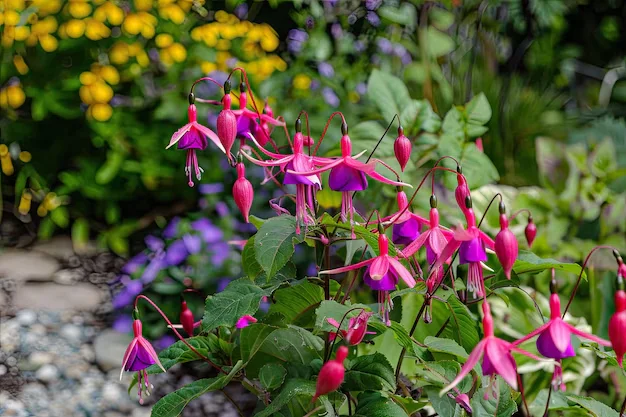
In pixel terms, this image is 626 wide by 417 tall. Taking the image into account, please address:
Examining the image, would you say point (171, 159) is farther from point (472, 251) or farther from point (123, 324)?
point (472, 251)

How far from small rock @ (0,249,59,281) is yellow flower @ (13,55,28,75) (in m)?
0.58

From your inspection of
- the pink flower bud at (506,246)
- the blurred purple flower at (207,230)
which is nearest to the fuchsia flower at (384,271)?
the pink flower bud at (506,246)

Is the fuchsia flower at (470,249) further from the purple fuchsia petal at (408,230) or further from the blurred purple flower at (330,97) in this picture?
the blurred purple flower at (330,97)

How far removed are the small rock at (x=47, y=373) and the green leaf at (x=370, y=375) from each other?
3.55 ft

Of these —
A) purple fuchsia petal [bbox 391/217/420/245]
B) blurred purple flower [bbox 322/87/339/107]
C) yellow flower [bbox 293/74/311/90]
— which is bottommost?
blurred purple flower [bbox 322/87/339/107]

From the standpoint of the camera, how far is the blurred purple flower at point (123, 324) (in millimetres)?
2035

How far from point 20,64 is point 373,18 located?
1193 millimetres

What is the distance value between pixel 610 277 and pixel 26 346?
1.47m

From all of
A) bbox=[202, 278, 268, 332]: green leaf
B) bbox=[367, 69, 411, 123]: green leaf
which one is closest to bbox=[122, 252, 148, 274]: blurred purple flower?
bbox=[367, 69, 411, 123]: green leaf

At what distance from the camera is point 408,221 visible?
3.30 feet

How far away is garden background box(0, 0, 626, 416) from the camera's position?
1.81 m

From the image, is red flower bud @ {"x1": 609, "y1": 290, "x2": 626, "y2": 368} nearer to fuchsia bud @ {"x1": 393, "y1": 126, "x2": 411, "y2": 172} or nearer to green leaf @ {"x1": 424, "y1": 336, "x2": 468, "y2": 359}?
green leaf @ {"x1": 424, "y1": 336, "x2": 468, "y2": 359}

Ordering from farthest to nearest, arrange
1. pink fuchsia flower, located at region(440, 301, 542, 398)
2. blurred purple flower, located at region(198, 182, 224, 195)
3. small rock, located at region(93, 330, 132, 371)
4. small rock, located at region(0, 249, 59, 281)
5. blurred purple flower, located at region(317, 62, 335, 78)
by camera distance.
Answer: blurred purple flower, located at region(317, 62, 335, 78)
small rock, located at region(0, 249, 59, 281)
blurred purple flower, located at region(198, 182, 224, 195)
small rock, located at region(93, 330, 132, 371)
pink fuchsia flower, located at region(440, 301, 542, 398)

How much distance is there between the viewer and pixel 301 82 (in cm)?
245
